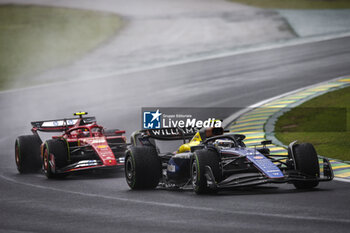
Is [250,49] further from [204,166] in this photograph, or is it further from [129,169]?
[204,166]

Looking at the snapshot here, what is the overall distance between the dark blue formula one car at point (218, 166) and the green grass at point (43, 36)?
79.2 feet

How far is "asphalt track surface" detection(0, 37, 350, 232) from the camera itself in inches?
371

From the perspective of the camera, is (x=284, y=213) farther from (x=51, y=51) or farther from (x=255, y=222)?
(x=51, y=51)

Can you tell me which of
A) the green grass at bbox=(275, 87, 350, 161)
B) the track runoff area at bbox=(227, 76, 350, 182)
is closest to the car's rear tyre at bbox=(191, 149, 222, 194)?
the track runoff area at bbox=(227, 76, 350, 182)

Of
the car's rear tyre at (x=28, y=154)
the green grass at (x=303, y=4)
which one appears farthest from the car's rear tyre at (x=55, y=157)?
the green grass at (x=303, y=4)

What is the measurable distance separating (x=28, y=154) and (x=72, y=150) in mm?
1537

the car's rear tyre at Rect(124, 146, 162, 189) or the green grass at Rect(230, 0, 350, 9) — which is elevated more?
the green grass at Rect(230, 0, 350, 9)

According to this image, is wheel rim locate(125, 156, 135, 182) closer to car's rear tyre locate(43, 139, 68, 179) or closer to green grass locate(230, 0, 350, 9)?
car's rear tyre locate(43, 139, 68, 179)

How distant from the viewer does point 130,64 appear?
126 ft

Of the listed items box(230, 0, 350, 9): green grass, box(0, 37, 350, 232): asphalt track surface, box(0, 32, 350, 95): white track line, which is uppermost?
box(230, 0, 350, 9): green grass

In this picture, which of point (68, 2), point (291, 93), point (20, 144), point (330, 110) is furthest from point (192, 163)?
point (68, 2)

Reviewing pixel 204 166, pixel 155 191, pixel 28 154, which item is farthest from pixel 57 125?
pixel 204 166

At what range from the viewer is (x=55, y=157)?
52.4ft

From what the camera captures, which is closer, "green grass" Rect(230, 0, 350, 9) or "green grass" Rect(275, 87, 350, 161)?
"green grass" Rect(275, 87, 350, 161)
